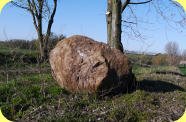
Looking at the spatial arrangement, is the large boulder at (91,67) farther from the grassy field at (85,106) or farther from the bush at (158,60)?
the bush at (158,60)

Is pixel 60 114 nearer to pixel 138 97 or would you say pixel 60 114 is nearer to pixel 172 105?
pixel 138 97

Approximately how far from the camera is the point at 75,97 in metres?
3.92

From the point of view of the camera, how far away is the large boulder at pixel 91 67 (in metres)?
3.91

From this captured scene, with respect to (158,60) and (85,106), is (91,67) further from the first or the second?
(158,60)

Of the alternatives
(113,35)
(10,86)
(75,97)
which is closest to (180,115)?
(75,97)

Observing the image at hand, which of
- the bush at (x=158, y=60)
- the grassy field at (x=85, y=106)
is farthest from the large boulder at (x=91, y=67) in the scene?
the bush at (x=158, y=60)

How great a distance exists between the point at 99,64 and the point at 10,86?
2441 mm

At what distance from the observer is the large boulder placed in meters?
3.91

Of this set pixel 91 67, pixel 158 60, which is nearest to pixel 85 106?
pixel 91 67

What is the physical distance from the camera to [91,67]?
3959 mm

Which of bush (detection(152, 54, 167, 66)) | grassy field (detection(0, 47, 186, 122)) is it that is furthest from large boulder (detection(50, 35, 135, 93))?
bush (detection(152, 54, 167, 66))

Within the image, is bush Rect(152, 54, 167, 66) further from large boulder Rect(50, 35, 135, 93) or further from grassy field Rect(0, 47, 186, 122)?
large boulder Rect(50, 35, 135, 93)

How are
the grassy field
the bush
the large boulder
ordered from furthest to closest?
the bush < the large boulder < the grassy field

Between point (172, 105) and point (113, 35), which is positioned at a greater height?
point (113, 35)
